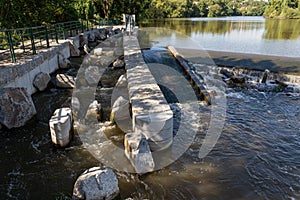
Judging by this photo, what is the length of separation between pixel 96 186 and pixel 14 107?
13.5 feet

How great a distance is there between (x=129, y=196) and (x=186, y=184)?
1.24m

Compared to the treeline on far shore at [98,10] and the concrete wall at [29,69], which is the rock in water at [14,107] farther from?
the treeline on far shore at [98,10]

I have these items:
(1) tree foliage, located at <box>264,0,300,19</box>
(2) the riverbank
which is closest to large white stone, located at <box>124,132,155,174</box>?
(2) the riverbank

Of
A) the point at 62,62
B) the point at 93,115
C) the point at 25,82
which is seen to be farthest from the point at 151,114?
the point at 62,62

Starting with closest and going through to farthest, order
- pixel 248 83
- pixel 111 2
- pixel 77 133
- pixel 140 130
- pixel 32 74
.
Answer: pixel 140 130 < pixel 77 133 < pixel 32 74 < pixel 248 83 < pixel 111 2

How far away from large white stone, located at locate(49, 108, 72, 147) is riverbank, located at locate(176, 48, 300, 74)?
12869mm

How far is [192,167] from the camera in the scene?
545cm

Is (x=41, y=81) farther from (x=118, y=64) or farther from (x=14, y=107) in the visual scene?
→ (x=118, y=64)

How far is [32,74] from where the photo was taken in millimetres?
9047

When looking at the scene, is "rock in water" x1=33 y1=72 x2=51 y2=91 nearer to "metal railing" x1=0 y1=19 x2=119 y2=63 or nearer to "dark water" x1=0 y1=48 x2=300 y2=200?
"metal railing" x1=0 y1=19 x2=119 y2=63

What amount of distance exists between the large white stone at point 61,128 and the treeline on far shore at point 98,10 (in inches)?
434

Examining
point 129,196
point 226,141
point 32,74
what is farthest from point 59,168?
point 32,74

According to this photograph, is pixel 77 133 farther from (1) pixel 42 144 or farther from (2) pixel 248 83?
(2) pixel 248 83

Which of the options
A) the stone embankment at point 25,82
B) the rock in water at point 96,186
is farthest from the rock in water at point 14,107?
the rock in water at point 96,186
